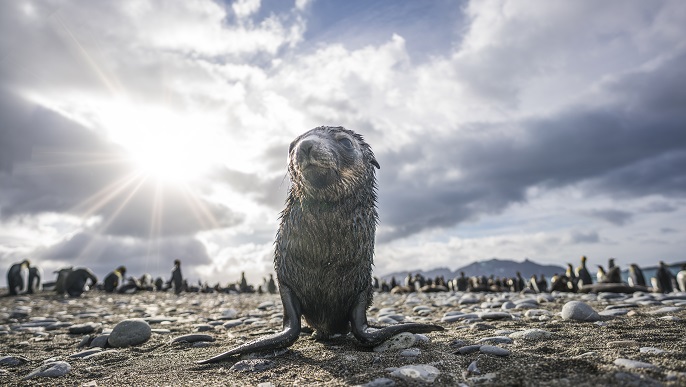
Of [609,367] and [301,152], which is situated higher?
[301,152]

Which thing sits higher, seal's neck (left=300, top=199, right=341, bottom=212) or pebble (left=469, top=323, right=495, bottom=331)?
seal's neck (left=300, top=199, right=341, bottom=212)

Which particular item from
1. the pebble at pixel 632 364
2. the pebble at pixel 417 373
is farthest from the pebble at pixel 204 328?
the pebble at pixel 632 364

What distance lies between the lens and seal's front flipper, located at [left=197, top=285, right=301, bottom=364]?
3764 mm

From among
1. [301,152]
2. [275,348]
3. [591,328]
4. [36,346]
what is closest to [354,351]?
[275,348]

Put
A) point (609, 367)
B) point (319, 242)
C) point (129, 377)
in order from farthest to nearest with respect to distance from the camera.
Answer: point (319, 242) < point (129, 377) < point (609, 367)

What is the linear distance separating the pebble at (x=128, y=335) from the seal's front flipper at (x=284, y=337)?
239 centimetres

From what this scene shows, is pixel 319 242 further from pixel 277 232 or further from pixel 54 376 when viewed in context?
pixel 54 376

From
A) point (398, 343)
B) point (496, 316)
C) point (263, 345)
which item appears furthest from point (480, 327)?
point (263, 345)

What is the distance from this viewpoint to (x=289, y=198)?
471cm

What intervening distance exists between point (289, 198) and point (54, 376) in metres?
2.87

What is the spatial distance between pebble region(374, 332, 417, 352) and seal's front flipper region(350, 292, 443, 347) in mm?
41

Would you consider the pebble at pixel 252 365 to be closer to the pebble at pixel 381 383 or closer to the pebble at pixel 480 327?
the pebble at pixel 381 383

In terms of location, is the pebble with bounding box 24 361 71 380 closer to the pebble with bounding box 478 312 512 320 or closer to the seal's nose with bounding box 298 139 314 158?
the seal's nose with bounding box 298 139 314 158

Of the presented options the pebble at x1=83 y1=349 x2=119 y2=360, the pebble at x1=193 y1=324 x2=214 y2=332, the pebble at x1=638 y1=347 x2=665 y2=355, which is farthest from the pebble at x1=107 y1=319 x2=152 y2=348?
the pebble at x1=638 y1=347 x2=665 y2=355
